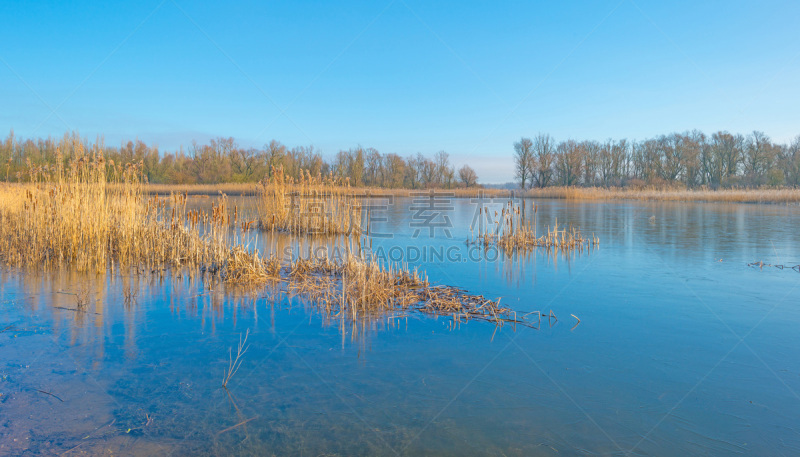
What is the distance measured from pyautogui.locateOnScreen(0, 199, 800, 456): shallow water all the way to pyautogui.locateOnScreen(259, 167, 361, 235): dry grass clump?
5079 millimetres

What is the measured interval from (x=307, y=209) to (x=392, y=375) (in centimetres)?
805

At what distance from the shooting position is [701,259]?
7617mm

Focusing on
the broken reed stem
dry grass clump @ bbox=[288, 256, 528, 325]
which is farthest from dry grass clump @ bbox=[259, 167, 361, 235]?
the broken reed stem

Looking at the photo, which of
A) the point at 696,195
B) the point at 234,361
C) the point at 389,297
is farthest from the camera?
the point at 696,195

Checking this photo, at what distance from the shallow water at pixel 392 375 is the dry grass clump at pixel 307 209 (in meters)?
5.08

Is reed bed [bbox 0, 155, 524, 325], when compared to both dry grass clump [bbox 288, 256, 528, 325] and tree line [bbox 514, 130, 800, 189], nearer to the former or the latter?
dry grass clump [bbox 288, 256, 528, 325]

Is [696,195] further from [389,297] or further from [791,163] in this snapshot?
[389,297]

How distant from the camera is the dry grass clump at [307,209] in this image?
1036cm

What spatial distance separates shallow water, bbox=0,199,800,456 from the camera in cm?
224

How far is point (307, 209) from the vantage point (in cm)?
1061

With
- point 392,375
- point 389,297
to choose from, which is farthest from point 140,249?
point 392,375

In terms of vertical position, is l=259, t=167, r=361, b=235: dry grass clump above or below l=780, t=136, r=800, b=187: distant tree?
below

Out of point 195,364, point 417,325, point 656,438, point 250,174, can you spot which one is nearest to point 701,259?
point 417,325

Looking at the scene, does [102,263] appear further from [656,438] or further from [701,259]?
[701,259]
